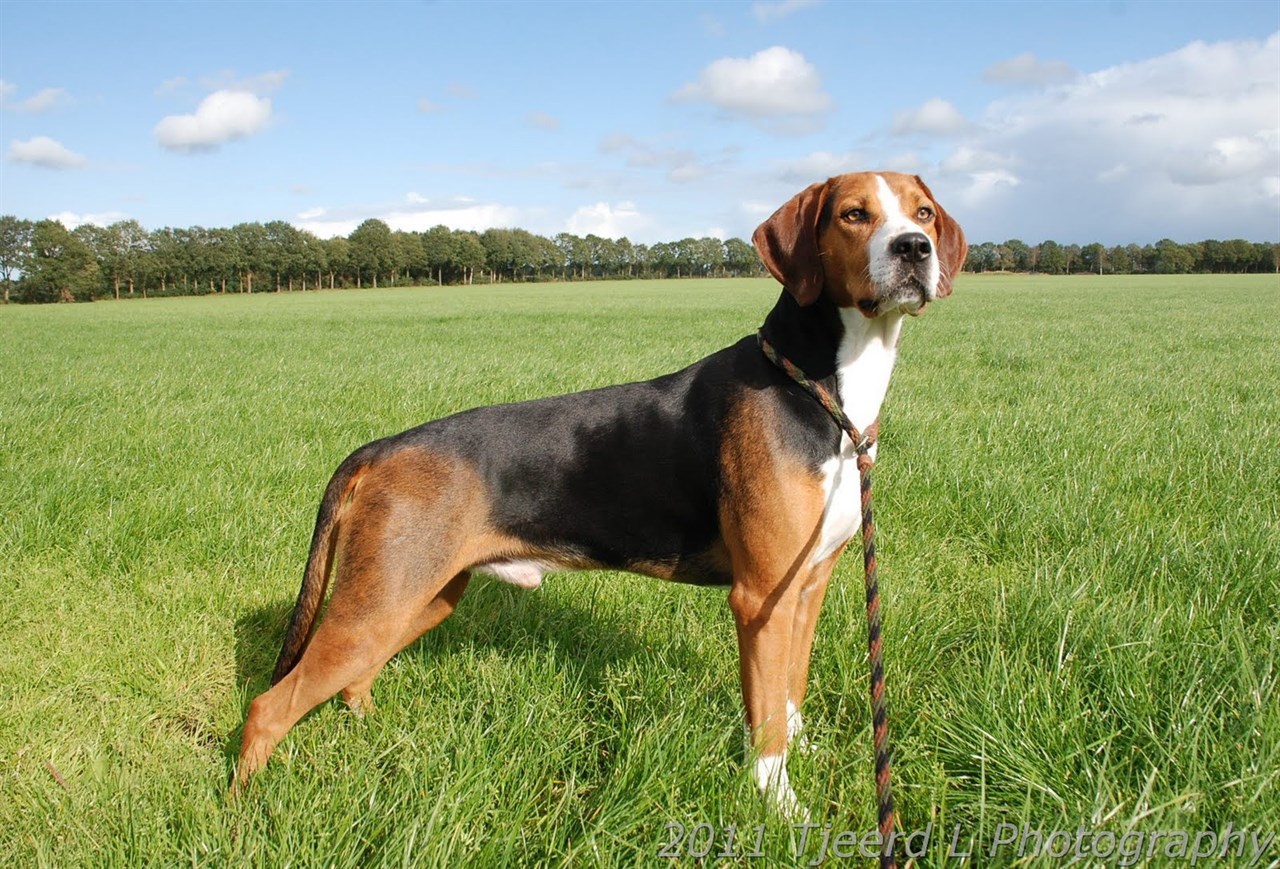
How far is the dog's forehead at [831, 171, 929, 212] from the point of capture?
10.4 feet

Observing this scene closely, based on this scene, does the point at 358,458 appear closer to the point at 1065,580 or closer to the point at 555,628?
the point at 555,628

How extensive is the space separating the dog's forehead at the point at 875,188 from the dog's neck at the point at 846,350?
49 centimetres

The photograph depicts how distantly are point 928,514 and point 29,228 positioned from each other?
430 feet

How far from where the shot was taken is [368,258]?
385ft

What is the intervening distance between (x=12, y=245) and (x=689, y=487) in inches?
5188

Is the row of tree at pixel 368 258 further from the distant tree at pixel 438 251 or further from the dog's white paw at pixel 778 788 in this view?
the dog's white paw at pixel 778 788

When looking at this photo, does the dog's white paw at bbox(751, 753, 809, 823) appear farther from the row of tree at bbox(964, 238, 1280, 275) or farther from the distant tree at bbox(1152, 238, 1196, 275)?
the distant tree at bbox(1152, 238, 1196, 275)

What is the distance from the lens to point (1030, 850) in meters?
2.29

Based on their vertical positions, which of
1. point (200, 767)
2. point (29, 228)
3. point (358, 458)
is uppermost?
point (29, 228)

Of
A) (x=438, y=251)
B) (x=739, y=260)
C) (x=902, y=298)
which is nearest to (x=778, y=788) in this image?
(x=902, y=298)

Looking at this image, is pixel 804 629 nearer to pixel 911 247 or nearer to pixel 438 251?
pixel 911 247

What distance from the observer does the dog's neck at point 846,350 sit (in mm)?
3031

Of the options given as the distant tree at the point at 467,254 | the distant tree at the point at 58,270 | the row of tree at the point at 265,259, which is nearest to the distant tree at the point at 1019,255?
the row of tree at the point at 265,259

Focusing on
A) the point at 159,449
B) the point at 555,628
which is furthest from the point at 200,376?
the point at 555,628
